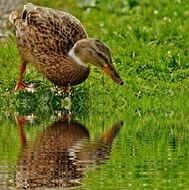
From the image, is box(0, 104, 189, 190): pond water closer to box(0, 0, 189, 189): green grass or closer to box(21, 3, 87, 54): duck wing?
box(0, 0, 189, 189): green grass

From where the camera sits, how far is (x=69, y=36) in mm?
15547

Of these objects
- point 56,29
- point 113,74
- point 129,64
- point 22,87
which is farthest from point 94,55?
point 129,64

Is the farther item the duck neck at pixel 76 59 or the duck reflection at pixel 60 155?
the duck neck at pixel 76 59

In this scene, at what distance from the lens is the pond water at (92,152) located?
10805mm

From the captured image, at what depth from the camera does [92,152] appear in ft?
40.3

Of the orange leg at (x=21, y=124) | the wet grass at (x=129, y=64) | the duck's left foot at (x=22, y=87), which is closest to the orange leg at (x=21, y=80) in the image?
the duck's left foot at (x=22, y=87)

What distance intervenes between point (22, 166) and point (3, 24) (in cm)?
916

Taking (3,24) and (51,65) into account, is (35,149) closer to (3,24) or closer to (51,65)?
(51,65)

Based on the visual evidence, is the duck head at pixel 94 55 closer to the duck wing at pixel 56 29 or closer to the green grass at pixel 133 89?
the duck wing at pixel 56 29

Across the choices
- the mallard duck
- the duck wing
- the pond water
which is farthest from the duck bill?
the duck wing

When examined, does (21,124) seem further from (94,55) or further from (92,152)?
(92,152)

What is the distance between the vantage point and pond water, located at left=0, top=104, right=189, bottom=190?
10805 millimetres

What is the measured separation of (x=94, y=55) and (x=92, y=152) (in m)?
3.30

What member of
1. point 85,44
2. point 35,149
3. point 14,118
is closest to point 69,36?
point 85,44
